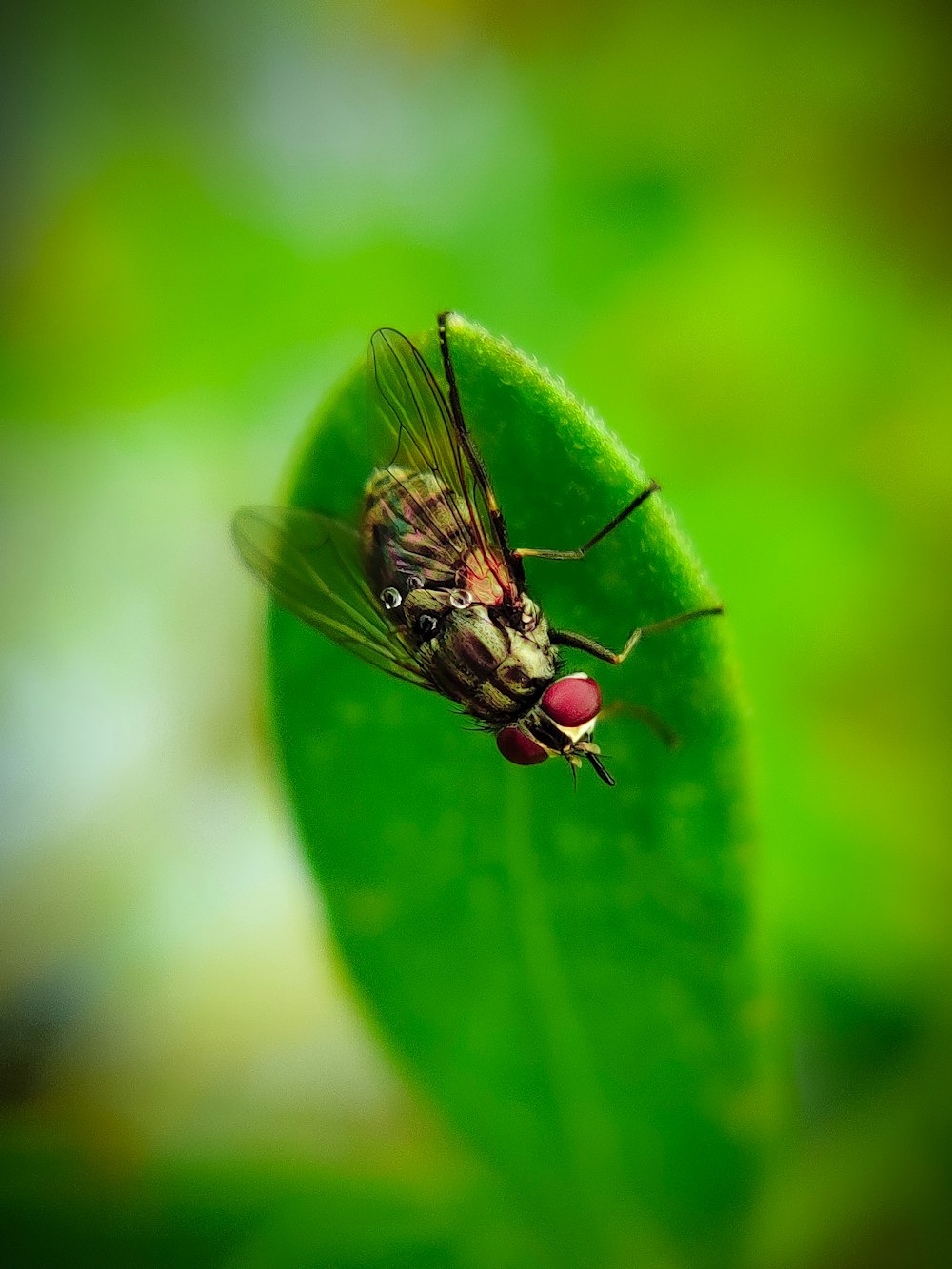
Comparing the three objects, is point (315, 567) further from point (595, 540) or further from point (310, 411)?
point (310, 411)

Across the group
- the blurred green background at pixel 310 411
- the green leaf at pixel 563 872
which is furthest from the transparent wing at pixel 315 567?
the blurred green background at pixel 310 411

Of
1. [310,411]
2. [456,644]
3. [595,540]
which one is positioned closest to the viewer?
[595,540]

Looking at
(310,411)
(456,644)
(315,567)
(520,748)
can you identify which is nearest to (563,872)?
(520,748)

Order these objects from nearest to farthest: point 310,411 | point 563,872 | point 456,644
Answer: point 563,872 → point 456,644 → point 310,411

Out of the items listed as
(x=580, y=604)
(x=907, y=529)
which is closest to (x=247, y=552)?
(x=580, y=604)

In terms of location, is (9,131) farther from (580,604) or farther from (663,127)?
(580,604)

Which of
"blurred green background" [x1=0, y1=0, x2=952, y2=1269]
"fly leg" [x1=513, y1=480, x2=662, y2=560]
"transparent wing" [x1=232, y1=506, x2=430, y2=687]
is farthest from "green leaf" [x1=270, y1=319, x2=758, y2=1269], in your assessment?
"blurred green background" [x1=0, y1=0, x2=952, y2=1269]
